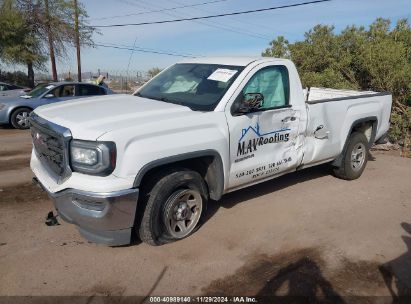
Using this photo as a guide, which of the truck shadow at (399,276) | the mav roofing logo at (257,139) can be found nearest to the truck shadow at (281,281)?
the truck shadow at (399,276)

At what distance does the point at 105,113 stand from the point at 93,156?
25.3 inches

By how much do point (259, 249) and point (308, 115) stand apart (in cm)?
202

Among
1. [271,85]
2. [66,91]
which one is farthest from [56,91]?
[271,85]

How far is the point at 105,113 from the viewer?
3.95 metres

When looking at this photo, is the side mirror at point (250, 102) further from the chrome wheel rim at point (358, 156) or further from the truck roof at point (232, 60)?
the chrome wheel rim at point (358, 156)

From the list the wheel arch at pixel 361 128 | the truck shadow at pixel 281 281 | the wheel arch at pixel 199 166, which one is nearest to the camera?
the truck shadow at pixel 281 281

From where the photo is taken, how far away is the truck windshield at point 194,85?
4496 mm

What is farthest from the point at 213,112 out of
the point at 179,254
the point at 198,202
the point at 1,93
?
the point at 1,93

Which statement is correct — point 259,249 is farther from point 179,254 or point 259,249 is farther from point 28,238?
point 28,238

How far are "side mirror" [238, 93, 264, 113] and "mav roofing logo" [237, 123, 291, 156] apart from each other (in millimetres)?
229

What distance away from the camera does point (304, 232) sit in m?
4.74

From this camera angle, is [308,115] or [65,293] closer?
[65,293]

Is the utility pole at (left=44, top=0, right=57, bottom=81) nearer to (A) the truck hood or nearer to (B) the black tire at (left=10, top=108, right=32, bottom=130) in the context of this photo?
(B) the black tire at (left=10, top=108, right=32, bottom=130)

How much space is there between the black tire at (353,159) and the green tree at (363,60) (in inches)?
140
